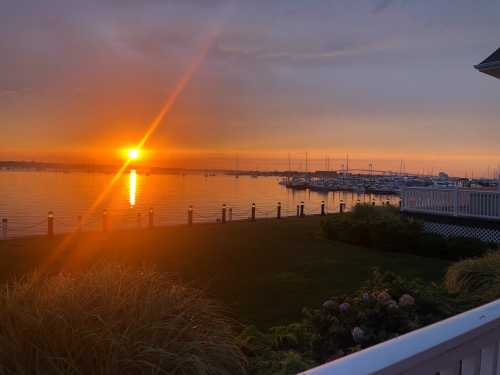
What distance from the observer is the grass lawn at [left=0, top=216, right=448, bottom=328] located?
875cm

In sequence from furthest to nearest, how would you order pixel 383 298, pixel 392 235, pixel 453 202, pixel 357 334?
pixel 453 202, pixel 392 235, pixel 383 298, pixel 357 334

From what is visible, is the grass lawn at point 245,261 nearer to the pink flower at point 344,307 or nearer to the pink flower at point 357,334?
the pink flower at point 344,307

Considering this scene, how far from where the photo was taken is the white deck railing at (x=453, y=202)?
15695 millimetres

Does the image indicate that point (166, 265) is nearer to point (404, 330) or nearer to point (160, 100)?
point (404, 330)

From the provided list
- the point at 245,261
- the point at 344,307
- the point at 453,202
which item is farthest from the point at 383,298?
the point at 453,202

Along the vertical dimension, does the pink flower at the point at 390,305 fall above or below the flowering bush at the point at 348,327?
above

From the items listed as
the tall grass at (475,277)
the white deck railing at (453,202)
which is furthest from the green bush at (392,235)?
the tall grass at (475,277)

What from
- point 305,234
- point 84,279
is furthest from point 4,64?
point 84,279

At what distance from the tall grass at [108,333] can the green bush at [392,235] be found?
1098 cm

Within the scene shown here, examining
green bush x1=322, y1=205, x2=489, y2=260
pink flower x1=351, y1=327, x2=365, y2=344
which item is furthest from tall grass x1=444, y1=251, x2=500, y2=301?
green bush x1=322, y1=205, x2=489, y2=260

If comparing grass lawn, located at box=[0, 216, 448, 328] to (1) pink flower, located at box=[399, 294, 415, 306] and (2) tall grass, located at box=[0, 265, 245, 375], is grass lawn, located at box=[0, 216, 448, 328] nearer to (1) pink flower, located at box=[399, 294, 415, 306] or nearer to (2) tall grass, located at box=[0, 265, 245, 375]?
(1) pink flower, located at box=[399, 294, 415, 306]

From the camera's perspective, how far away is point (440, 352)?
6.19 feet

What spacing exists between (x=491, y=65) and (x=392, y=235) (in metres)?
5.19

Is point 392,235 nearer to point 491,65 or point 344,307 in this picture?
point 491,65
